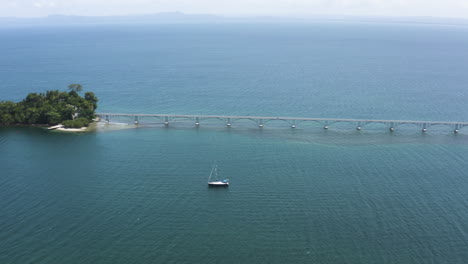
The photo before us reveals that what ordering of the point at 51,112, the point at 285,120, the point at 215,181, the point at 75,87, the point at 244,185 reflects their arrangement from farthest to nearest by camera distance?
the point at 75,87
the point at 285,120
the point at 51,112
the point at 215,181
the point at 244,185

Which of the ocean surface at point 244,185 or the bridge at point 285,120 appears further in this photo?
the bridge at point 285,120

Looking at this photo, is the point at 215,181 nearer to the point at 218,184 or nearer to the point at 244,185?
the point at 218,184

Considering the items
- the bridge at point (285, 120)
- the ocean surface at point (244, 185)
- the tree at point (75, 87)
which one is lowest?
the ocean surface at point (244, 185)

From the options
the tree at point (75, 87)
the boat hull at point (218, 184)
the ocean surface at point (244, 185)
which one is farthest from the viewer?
the tree at point (75, 87)

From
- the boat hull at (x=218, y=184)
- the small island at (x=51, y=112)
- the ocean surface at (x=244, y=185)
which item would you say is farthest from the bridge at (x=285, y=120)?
the boat hull at (x=218, y=184)

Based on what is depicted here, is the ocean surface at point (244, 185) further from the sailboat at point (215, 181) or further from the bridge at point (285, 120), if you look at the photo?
the bridge at point (285, 120)

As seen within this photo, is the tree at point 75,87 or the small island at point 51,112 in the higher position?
the tree at point 75,87

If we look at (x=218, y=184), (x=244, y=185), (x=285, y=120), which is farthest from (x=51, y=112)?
(x=285, y=120)

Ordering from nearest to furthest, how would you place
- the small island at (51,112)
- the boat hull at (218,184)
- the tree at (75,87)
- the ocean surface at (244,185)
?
the ocean surface at (244,185)
the boat hull at (218,184)
the small island at (51,112)
the tree at (75,87)
